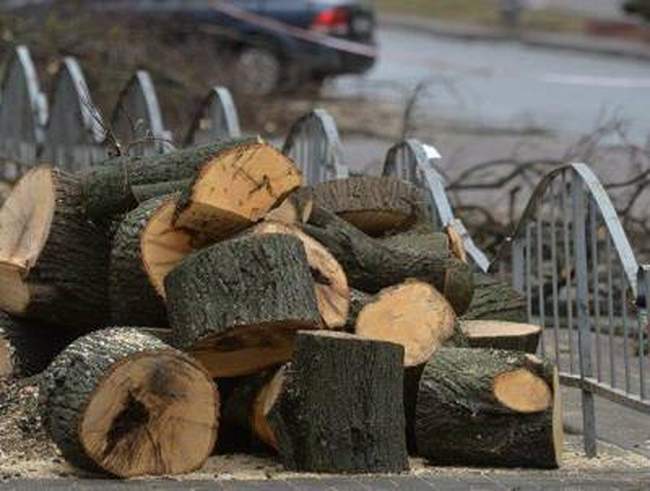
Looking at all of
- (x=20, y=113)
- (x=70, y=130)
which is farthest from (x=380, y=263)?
(x=20, y=113)

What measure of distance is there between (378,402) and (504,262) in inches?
114

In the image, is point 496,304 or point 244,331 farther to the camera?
point 496,304

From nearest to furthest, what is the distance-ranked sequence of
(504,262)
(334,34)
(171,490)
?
(171,490) < (504,262) < (334,34)

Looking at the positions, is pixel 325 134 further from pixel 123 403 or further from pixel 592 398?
pixel 123 403

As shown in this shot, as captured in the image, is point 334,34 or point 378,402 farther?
point 334,34

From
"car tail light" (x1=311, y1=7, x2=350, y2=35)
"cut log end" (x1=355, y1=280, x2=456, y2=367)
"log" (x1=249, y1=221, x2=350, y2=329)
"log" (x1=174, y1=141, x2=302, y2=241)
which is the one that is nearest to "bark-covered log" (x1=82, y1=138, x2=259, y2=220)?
"log" (x1=174, y1=141, x2=302, y2=241)

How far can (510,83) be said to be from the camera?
28172 millimetres

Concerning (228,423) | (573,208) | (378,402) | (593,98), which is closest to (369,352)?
(378,402)

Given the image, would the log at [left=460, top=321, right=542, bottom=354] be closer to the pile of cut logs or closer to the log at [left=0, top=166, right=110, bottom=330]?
the pile of cut logs

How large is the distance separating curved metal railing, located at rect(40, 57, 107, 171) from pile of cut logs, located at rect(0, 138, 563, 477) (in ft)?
12.9

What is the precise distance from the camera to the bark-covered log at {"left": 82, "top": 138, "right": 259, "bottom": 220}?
25.9ft

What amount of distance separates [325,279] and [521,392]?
0.95 m

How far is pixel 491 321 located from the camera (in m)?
8.50

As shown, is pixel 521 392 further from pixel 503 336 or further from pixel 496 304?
pixel 496 304
